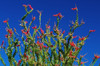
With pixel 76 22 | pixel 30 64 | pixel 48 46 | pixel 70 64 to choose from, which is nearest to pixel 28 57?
pixel 30 64

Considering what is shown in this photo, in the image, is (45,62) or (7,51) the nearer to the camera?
(45,62)

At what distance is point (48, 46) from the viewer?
8.22 meters

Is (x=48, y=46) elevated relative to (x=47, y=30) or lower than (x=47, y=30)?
lower

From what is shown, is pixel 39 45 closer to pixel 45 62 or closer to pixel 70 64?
pixel 45 62

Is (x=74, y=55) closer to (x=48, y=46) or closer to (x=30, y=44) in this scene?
(x=48, y=46)

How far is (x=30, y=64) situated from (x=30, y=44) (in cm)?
73

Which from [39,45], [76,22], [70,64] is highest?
[76,22]

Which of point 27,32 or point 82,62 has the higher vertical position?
point 27,32

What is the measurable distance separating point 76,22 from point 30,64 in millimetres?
2118

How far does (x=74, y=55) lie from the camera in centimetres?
777

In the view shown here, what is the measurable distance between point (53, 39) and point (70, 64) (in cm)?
106

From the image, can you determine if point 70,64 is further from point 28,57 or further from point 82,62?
point 28,57

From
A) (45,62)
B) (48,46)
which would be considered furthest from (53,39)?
(45,62)

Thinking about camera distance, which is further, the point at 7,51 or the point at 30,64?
the point at 7,51
